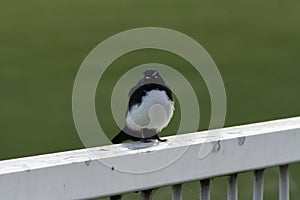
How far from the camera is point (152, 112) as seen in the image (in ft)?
7.24

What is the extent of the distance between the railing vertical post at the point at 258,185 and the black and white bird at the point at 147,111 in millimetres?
375

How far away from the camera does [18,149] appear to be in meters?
6.45

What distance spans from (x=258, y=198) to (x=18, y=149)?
4.77 metres

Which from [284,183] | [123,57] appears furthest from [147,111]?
[123,57]

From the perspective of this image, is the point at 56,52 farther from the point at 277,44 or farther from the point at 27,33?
the point at 277,44

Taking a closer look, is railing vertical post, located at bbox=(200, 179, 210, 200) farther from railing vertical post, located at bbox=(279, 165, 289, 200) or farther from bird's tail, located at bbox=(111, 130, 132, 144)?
bird's tail, located at bbox=(111, 130, 132, 144)

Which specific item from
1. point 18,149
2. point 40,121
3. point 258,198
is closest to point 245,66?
point 40,121

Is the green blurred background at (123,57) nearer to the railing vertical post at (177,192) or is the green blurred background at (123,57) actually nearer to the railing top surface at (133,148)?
the railing top surface at (133,148)

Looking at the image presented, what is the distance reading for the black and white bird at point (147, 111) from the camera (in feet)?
7.18

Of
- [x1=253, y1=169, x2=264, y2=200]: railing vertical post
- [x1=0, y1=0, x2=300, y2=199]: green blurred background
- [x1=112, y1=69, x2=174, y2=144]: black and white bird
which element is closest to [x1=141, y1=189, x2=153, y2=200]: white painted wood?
[x1=253, y1=169, x2=264, y2=200]: railing vertical post

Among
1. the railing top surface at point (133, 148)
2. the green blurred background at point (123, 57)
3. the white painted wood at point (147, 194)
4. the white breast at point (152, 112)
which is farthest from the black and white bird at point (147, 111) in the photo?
the green blurred background at point (123, 57)

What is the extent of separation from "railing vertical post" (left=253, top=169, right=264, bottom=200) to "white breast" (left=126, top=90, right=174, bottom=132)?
0.40 m

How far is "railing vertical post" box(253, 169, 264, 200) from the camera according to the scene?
1798 millimetres

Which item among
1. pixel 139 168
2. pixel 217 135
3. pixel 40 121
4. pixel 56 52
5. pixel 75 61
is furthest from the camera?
pixel 56 52
